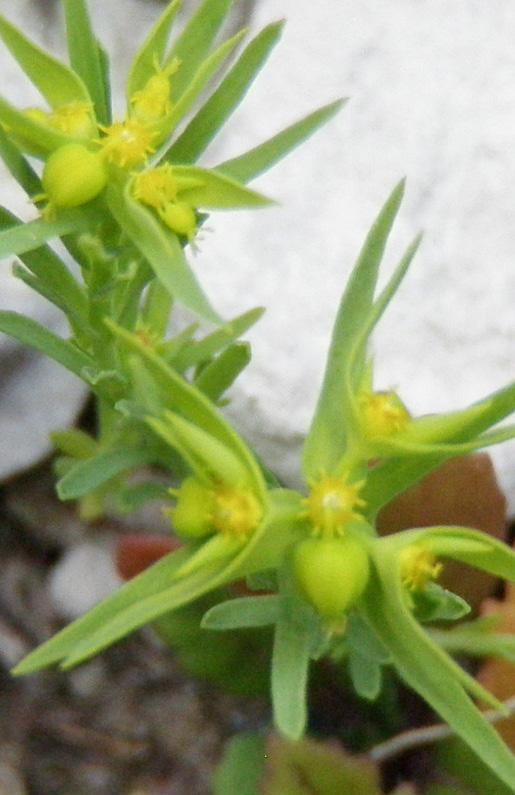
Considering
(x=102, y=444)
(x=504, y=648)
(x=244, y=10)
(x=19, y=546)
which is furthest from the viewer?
(x=244, y=10)

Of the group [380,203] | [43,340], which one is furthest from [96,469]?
[380,203]

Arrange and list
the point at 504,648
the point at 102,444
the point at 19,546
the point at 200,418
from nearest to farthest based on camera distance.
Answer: the point at 200,418 < the point at 504,648 < the point at 102,444 < the point at 19,546

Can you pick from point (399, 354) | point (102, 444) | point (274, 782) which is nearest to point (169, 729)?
point (274, 782)

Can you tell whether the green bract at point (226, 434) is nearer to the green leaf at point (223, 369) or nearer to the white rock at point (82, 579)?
the green leaf at point (223, 369)

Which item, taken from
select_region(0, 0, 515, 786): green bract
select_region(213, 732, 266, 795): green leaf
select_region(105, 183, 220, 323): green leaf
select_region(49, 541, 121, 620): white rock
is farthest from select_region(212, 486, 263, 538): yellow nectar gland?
select_region(49, 541, 121, 620): white rock

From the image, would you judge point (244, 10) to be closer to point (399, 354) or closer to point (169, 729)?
point (399, 354)

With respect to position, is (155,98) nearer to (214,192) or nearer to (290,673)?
(214,192)
